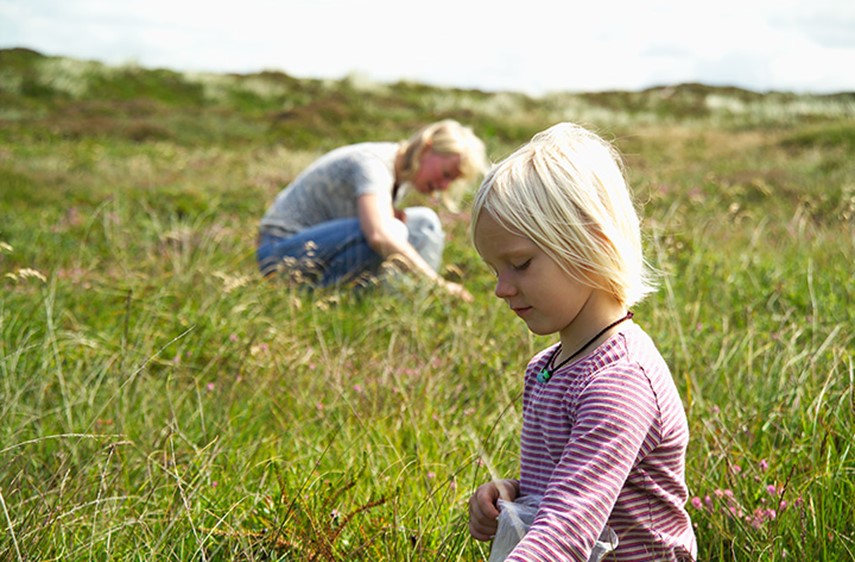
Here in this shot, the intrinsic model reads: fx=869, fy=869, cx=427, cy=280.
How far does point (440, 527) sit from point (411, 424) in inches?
28.3

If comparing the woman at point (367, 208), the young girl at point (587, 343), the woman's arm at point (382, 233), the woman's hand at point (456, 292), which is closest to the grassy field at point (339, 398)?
the woman's hand at point (456, 292)

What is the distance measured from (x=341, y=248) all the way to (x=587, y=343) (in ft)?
12.3

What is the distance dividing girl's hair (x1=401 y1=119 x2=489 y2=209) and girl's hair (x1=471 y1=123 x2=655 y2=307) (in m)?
3.48

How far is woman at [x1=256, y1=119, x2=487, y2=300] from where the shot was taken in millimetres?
5262

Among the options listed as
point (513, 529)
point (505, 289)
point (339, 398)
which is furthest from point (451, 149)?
point (513, 529)

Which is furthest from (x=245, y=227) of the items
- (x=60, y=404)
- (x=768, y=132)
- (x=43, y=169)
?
(x=768, y=132)

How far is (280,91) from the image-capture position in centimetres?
3691

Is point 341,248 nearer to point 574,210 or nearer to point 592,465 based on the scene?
point 574,210

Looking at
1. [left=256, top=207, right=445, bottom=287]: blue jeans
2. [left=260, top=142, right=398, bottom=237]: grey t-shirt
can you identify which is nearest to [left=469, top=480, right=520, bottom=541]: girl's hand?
[left=256, top=207, right=445, bottom=287]: blue jeans

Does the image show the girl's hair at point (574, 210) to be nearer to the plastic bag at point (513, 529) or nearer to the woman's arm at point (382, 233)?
the plastic bag at point (513, 529)

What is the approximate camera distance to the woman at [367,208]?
5.26 m

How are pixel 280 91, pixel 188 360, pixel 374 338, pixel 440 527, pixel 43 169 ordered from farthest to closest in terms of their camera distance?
pixel 280 91 < pixel 43 169 < pixel 374 338 < pixel 188 360 < pixel 440 527

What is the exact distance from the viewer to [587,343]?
182 cm

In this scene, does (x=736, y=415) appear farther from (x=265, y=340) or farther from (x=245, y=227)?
(x=245, y=227)
